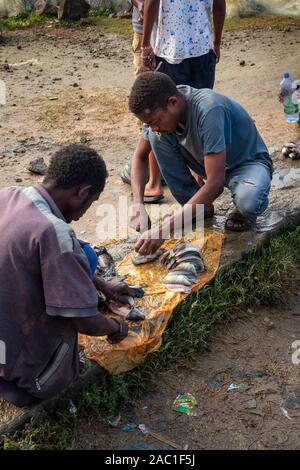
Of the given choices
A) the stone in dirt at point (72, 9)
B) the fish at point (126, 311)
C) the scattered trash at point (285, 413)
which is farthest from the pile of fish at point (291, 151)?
the stone in dirt at point (72, 9)

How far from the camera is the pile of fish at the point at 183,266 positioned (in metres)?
3.80

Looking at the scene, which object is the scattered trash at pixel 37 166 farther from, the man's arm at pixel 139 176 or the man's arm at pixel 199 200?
the man's arm at pixel 199 200

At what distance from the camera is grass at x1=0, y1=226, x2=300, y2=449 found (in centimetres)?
290

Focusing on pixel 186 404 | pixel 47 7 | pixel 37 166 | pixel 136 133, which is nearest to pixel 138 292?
pixel 186 404

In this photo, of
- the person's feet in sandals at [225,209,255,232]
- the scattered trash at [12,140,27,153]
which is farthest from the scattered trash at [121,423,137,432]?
the scattered trash at [12,140,27,153]

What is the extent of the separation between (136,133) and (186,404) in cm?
375

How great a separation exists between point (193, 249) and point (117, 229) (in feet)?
3.12

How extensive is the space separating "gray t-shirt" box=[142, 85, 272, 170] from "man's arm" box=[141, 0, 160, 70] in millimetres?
936

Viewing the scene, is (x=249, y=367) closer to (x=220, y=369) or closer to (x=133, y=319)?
(x=220, y=369)

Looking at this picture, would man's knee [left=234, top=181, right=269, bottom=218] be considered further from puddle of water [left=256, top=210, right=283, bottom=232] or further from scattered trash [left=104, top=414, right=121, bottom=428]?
scattered trash [left=104, top=414, right=121, bottom=428]

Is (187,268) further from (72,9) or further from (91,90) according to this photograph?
(72,9)

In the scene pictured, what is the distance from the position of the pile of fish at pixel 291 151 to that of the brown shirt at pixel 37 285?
307 centimetres
